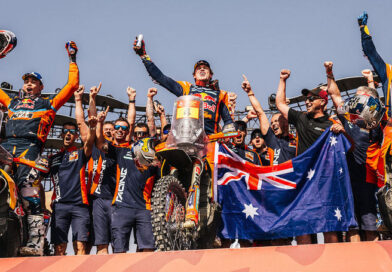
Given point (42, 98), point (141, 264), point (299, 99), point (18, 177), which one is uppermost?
point (299, 99)

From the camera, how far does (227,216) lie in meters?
6.00

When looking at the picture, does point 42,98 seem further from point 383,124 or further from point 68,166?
point 383,124

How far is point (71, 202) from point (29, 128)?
3.85 feet

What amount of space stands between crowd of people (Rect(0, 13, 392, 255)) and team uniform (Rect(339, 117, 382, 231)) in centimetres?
1

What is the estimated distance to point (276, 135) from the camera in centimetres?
675

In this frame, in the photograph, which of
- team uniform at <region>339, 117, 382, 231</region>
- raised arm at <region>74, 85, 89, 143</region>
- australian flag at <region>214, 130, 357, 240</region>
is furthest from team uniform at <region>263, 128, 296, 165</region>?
raised arm at <region>74, 85, 89, 143</region>

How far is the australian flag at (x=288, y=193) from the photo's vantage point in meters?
5.57

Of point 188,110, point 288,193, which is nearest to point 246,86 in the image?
point 288,193

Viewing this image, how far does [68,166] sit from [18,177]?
110cm

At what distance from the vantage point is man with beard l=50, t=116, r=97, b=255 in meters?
6.29

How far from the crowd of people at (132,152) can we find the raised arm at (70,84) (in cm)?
1

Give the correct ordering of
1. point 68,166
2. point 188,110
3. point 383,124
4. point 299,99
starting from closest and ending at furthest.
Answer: point 188,110 < point 383,124 < point 68,166 < point 299,99

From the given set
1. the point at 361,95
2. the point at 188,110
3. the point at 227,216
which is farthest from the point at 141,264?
the point at 361,95

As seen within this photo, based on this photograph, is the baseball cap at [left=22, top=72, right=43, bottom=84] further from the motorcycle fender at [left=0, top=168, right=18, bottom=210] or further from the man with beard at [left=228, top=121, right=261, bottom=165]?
the man with beard at [left=228, top=121, right=261, bottom=165]
